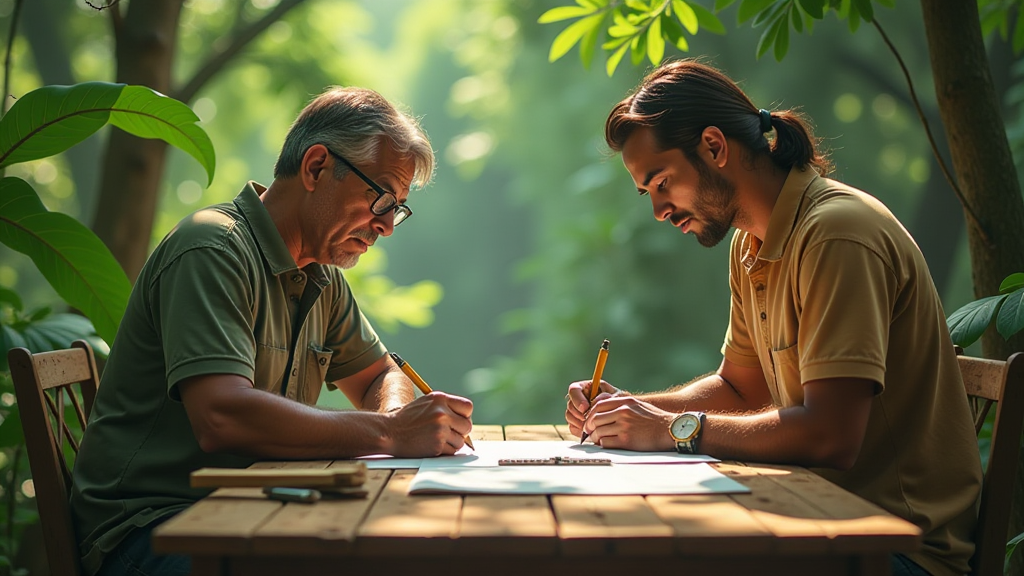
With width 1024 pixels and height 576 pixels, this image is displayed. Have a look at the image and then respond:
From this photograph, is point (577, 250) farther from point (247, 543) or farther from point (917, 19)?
point (247, 543)

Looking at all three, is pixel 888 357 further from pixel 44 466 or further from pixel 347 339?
pixel 44 466

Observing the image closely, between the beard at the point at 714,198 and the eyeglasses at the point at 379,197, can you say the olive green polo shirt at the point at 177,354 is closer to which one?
the eyeglasses at the point at 379,197

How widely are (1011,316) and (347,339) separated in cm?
191

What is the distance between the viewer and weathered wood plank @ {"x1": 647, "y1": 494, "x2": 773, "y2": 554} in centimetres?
142

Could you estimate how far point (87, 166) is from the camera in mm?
10180

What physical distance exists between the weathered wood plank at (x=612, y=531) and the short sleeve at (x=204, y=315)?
2.99 feet

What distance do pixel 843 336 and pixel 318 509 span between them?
1.20 metres

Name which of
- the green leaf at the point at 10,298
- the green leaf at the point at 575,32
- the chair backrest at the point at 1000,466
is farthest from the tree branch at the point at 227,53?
the chair backrest at the point at 1000,466

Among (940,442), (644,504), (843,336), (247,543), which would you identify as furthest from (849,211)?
(247,543)

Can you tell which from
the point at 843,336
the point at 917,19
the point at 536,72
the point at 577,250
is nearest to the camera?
the point at 843,336

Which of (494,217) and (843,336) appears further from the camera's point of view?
(494,217)

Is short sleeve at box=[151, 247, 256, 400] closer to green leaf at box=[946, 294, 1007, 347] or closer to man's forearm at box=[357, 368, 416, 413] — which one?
man's forearm at box=[357, 368, 416, 413]

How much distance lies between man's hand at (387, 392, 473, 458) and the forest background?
231 cm

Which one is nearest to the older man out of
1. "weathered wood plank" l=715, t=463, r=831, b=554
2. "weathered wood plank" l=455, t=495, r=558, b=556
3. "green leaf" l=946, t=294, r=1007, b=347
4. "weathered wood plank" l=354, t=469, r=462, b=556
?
"weathered wood plank" l=354, t=469, r=462, b=556
